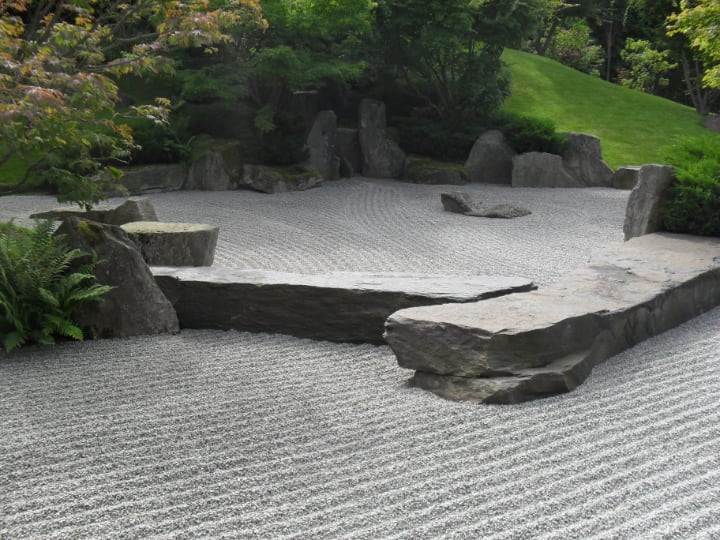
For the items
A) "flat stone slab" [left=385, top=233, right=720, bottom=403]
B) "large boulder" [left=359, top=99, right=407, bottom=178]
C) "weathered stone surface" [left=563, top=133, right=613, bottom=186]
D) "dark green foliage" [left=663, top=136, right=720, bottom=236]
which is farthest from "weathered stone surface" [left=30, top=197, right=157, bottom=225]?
"weathered stone surface" [left=563, top=133, right=613, bottom=186]

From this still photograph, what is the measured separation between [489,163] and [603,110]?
23.6 feet

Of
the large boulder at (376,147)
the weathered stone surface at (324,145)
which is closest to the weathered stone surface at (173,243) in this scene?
the weathered stone surface at (324,145)

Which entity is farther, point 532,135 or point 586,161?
point 532,135

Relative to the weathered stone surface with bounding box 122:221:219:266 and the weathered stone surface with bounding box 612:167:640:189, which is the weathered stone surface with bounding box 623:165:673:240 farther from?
the weathered stone surface with bounding box 612:167:640:189

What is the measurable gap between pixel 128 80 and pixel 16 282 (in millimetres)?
14229

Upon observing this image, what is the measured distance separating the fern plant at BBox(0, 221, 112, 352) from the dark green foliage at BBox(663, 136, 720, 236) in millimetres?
5872

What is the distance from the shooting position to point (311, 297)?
5.42 m

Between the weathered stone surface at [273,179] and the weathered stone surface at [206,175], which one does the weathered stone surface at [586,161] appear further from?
the weathered stone surface at [206,175]

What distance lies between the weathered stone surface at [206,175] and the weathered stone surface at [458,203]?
181 inches

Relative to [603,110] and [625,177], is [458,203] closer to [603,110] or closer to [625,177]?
[625,177]

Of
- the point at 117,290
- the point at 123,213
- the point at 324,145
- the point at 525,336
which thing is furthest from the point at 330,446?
the point at 324,145

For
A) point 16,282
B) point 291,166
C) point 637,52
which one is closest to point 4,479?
point 16,282

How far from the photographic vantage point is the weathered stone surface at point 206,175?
14.1 meters

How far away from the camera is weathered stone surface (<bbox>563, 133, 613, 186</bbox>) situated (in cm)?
1650
